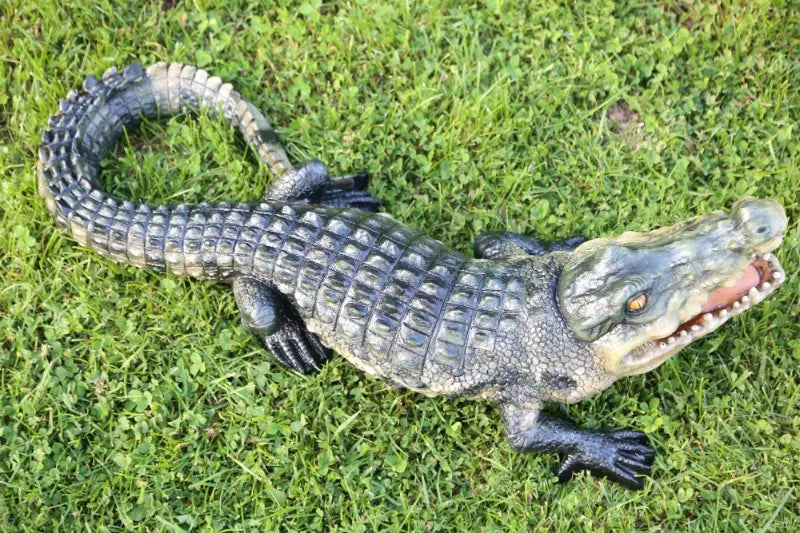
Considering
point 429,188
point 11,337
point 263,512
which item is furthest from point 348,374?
point 11,337

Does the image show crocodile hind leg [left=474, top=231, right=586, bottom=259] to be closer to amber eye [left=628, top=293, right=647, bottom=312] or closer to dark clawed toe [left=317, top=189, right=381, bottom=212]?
dark clawed toe [left=317, top=189, right=381, bottom=212]

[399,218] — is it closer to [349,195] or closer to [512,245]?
[349,195]

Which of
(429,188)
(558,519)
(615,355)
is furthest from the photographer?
(429,188)

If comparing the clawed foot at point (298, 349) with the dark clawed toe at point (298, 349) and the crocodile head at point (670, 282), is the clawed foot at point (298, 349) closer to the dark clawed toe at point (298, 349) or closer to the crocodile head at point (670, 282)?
the dark clawed toe at point (298, 349)

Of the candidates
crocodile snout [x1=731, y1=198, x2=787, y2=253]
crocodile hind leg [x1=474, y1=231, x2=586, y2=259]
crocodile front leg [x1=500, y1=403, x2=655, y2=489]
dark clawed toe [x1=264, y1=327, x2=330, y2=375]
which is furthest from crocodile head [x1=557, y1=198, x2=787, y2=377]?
dark clawed toe [x1=264, y1=327, x2=330, y2=375]

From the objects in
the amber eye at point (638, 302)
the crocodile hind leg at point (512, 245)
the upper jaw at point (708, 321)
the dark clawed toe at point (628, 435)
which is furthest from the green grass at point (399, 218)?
the amber eye at point (638, 302)

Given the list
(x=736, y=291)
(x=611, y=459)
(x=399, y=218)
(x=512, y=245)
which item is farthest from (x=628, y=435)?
(x=399, y=218)

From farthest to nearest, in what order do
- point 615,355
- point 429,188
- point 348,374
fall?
point 429,188 < point 348,374 < point 615,355

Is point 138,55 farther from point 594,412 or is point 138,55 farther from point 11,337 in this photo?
point 594,412
